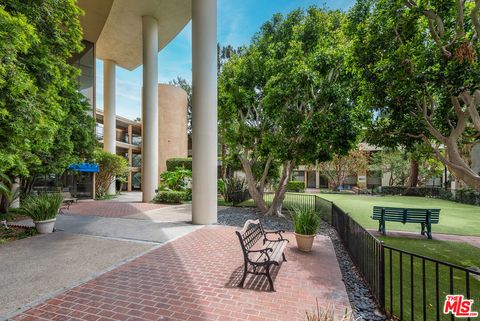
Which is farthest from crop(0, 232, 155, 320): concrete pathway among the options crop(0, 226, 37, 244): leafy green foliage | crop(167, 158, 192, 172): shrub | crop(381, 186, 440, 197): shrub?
crop(381, 186, 440, 197): shrub

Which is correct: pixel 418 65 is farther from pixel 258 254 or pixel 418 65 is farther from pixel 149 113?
pixel 149 113

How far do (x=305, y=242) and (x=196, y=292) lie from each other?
3.47 meters

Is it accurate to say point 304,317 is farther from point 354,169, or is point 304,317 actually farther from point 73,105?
point 354,169

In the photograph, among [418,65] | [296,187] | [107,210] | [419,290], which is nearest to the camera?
[419,290]

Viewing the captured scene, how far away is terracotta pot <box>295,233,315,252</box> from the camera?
6.56 metres

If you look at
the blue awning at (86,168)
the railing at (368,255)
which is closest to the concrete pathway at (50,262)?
the railing at (368,255)

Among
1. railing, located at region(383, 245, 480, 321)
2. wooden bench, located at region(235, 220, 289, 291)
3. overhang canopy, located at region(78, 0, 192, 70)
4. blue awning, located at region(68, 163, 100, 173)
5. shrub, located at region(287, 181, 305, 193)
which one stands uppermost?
overhang canopy, located at region(78, 0, 192, 70)

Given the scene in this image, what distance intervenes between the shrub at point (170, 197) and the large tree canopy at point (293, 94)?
5974 millimetres

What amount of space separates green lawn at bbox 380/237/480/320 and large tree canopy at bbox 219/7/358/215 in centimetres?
428

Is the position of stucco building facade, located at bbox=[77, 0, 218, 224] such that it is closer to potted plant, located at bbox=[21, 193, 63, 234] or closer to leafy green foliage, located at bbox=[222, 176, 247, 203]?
potted plant, located at bbox=[21, 193, 63, 234]

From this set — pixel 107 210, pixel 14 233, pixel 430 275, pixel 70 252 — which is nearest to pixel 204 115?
pixel 70 252

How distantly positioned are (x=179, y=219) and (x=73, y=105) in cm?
882

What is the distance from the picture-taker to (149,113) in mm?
17688

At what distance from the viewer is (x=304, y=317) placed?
141 inches
